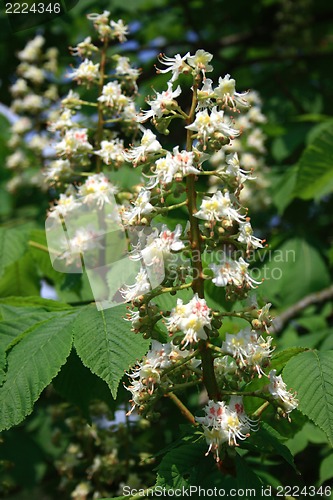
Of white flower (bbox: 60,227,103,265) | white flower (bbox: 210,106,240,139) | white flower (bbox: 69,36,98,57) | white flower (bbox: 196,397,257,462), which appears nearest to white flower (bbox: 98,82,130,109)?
white flower (bbox: 69,36,98,57)

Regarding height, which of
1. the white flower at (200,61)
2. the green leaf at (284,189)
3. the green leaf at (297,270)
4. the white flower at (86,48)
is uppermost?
the white flower at (200,61)

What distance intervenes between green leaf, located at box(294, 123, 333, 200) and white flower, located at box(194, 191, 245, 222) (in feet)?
7.39

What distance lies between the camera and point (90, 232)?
9.31ft

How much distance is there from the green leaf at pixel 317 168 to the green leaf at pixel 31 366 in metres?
2.37

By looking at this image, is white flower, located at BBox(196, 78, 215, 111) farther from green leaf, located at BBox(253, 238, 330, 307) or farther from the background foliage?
green leaf, located at BBox(253, 238, 330, 307)

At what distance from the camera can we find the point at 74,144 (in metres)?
2.88

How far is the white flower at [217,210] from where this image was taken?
1.84m

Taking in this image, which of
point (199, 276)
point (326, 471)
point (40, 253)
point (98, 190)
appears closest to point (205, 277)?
point (199, 276)

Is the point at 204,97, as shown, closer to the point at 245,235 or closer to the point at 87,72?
the point at 245,235

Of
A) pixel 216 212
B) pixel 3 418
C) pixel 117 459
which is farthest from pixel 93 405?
pixel 216 212

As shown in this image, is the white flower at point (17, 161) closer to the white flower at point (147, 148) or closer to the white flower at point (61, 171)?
the white flower at point (61, 171)

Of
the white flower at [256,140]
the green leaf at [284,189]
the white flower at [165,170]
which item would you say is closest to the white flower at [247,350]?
the white flower at [165,170]

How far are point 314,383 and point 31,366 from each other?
3.04 feet

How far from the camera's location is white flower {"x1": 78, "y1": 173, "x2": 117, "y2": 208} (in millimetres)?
2758
